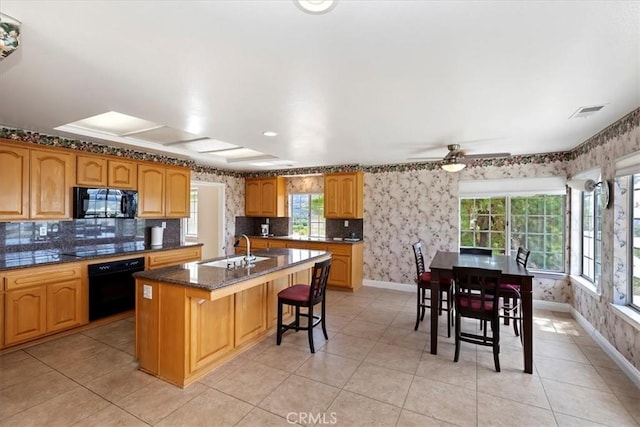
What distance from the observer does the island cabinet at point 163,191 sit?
4535 millimetres

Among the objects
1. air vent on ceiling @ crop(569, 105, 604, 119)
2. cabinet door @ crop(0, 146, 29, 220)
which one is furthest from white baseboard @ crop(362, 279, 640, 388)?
cabinet door @ crop(0, 146, 29, 220)

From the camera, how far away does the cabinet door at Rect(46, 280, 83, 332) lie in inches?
129

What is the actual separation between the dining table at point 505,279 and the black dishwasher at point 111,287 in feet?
11.8

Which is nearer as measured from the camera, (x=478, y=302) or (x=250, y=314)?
(x=478, y=302)

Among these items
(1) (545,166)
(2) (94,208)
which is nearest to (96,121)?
(2) (94,208)

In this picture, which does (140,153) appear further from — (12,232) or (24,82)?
(24,82)

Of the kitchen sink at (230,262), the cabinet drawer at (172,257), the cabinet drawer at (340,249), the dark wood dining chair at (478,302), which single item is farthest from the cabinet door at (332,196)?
the dark wood dining chair at (478,302)

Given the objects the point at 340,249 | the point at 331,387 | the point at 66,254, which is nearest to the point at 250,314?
the point at 331,387

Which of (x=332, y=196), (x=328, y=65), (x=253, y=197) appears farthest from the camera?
(x=253, y=197)

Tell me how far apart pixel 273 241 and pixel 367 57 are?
4.87 meters

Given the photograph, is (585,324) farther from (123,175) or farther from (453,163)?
(123,175)

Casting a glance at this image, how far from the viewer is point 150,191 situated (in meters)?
4.62

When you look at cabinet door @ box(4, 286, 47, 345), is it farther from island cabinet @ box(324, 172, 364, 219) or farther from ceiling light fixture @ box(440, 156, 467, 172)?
ceiling light fixture @ box(440, 156, 467, 172)

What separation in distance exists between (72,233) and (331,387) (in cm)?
383
